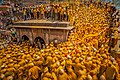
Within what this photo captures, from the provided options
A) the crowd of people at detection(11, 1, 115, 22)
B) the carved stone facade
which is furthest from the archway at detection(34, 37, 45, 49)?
the crowd of people at detection(11, 1, 115, 22)

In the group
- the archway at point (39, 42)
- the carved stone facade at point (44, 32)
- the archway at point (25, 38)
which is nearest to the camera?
the carved stone facade at point (44, 32)

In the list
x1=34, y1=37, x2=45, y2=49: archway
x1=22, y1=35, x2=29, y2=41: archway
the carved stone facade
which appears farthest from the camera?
x1=22, y1=35, x2=29, y2=41: archway

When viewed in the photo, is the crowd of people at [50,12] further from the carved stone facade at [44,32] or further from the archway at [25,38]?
the archway at [25,38]

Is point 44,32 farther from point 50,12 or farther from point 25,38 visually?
point 50,12

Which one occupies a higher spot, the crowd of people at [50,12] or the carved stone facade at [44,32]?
the crowd of people at [50,12]

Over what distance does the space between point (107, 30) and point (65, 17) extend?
433 centimetres

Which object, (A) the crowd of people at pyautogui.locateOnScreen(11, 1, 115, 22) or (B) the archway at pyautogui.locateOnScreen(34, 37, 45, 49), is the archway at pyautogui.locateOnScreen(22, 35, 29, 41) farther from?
(A) the crowd of people at pyautogui.locateOnScreen(11, 1, 115, 22)

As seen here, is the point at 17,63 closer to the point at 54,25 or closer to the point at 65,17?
the point at 54,25

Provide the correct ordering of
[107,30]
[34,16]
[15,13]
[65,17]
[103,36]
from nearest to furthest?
[103,36], [107,30], [65,17], [34,16], [15,13]

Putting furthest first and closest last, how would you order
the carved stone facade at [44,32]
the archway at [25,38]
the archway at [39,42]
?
1. the archway at [25,38]
2. the archway at [39,42]
3. the carved stone facade at [44,32]

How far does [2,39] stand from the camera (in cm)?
1644

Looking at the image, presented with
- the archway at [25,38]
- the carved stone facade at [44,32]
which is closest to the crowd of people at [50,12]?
the carved stone facade at [44,32]

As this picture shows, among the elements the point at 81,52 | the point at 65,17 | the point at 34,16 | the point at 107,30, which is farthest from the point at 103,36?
the point at 34,16

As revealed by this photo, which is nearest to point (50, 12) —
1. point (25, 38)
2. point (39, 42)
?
point (25, 38)
